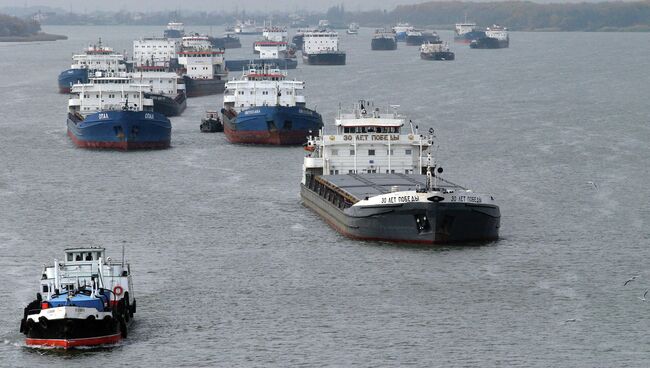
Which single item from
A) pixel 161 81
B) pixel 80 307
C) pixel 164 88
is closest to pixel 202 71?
pixel 161 81

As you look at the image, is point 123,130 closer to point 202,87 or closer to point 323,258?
point 323,258

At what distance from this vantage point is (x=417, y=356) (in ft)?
144

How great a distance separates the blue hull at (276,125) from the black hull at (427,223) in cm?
4270

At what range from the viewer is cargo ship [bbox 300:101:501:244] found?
60312mm

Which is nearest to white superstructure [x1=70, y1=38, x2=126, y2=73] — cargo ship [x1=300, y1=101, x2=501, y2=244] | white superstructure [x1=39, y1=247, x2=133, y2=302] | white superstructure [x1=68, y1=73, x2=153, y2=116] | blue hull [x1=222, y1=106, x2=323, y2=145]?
white superstructure [x1=68, y1=73, x2=153, y2=116]

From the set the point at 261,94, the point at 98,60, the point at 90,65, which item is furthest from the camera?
the point at 98,60

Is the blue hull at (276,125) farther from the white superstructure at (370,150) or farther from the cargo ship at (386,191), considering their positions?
the white superstructure at (370,150)

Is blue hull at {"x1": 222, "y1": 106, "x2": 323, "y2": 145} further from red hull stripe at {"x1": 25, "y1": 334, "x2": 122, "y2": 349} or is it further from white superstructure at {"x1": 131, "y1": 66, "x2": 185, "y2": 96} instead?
red hull stripe at {"x1": 25, "y1": 334, "x2": 122, "y2": 349}

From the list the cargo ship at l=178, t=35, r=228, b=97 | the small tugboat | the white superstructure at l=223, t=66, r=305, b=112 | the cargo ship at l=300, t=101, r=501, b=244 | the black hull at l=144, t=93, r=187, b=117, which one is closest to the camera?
the cargo ship at l=300, t=101, r=501, b=244

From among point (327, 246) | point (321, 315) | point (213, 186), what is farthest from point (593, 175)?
point (321, 315)

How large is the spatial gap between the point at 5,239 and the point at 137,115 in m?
39.1

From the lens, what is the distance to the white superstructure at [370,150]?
74688 mm

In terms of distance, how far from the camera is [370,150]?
75.5 meters

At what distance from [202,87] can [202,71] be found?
7.80 m
